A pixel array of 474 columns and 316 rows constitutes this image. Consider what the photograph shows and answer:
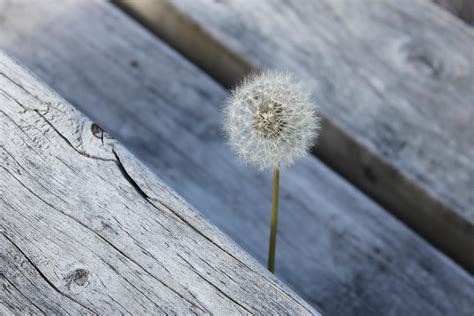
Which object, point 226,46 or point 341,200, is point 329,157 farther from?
point 226,46

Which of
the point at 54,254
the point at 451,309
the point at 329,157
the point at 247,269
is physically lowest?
the point at 54,254

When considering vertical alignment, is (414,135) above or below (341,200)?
above

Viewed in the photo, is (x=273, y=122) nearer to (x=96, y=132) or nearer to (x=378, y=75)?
(x=96, y=132)

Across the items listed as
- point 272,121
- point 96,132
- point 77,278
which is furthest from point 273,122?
point 77,278

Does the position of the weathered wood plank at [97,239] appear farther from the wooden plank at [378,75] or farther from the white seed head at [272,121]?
the wooden plank at [378,75]

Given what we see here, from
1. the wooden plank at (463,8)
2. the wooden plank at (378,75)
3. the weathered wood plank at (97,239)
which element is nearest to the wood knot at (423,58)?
the wooden plank at (378,75)

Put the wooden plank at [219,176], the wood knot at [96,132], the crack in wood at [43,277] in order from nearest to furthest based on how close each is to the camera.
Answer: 1. the crack in wood at [43,277]
2. the wood knot at [96,132]
3. the wooden plank at [219,176]

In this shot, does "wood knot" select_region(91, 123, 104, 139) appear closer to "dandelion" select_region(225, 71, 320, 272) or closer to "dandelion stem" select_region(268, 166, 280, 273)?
"dandelion" select_region(225, 71, 320, 272)

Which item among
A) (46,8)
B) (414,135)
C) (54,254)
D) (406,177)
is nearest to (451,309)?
(406,177)
